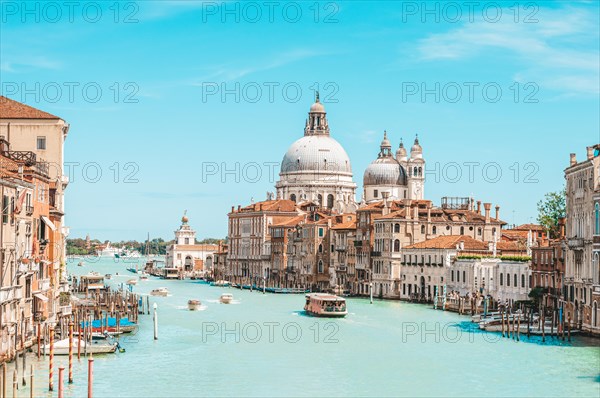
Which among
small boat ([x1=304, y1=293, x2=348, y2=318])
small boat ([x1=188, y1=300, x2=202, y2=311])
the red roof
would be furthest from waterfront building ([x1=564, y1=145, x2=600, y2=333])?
small boat ([x1=188, y1=300, x2=202, y2=311])

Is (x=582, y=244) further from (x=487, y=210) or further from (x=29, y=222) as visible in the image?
(x=487, y=210)

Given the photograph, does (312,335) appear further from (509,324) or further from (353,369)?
(353,369)

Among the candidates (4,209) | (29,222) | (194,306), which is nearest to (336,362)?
(29,222)

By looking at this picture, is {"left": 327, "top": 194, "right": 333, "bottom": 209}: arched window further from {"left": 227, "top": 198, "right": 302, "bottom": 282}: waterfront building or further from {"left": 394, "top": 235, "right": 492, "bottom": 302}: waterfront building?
{"left": 394, "top": 235, "right": 492, "bottom": 302}: waterfront building

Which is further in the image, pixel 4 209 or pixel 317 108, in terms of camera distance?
pixel 317 108

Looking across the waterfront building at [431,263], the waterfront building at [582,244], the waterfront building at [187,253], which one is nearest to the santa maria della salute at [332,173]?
the waterfront building at [187,253]

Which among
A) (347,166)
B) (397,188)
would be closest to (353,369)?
(397,188)
